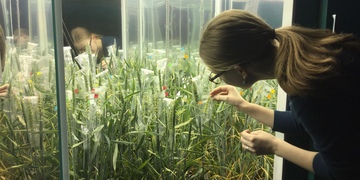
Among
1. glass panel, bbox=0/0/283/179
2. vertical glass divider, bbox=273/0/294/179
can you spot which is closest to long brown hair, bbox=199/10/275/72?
glass panel, bbox=0/0/283/179

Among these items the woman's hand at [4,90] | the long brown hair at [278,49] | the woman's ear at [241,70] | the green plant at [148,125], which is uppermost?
the long brown hair at [278,49]

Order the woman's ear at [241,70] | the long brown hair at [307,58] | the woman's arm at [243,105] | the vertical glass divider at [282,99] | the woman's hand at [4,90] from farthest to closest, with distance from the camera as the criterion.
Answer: the vertical glass divider at [282,99]
the woman's arm at [243,105]
the woman's hand at [4,90]
the woman's ear at [241,70]
the long brown hair at [307,58]

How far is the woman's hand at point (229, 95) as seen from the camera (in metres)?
1.50

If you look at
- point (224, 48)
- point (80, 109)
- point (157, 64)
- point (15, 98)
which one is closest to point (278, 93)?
point (157, 64)

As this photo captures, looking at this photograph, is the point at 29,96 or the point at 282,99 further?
the point at 282,99

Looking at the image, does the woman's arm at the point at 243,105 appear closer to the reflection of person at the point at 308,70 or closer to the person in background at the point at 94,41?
the reflection of person at the point at 308,70

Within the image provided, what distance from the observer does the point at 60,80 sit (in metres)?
1.08

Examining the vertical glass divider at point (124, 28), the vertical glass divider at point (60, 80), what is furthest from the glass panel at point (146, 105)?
the vertical glass divider at point (60, 80)

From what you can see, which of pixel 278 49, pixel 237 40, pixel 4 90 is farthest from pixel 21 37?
pixel 278 49

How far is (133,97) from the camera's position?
1.55 meters

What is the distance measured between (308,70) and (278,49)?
0.13m

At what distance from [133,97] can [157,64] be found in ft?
0.59

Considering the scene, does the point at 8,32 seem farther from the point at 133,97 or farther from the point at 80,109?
the point at 133,97

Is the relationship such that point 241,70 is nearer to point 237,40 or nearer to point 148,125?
point 237,40
